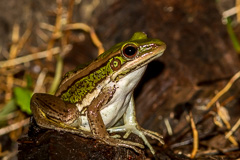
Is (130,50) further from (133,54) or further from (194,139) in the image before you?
(194,139)

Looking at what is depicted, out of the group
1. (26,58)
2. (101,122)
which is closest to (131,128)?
(101,122)

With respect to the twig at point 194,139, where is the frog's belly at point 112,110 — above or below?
above

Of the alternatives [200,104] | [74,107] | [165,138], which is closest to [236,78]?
[200,104]

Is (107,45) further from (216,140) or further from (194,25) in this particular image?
(216,140)

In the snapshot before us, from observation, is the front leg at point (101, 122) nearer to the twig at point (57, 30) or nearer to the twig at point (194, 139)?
the twig at point (194, 139)

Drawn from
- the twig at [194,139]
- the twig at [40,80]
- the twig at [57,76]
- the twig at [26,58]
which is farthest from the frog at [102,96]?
the twig at [26,58]

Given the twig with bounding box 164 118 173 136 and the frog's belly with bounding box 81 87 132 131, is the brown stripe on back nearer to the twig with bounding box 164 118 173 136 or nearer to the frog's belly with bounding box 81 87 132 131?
the frog's belly with bounding box 81 87 132 131
